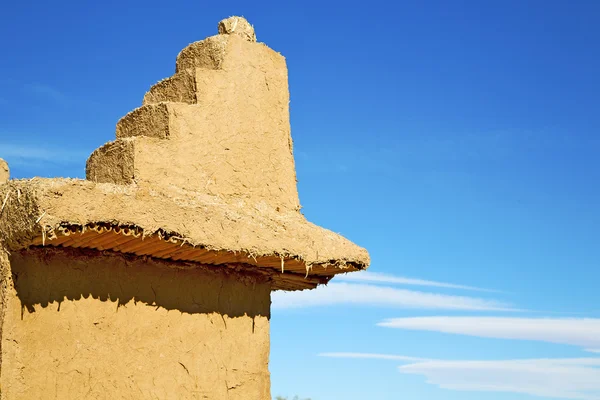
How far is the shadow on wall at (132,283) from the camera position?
6102mm

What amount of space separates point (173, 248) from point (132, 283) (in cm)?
53

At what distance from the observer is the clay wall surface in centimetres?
601

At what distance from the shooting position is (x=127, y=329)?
652 centimetres

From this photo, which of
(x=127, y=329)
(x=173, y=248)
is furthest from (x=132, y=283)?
(x=173, y=248)

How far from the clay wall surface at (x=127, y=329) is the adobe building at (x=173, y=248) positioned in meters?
0.01

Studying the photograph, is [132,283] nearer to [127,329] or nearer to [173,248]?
[127,329]

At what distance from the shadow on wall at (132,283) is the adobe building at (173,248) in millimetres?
10

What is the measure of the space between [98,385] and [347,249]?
270 centimetres

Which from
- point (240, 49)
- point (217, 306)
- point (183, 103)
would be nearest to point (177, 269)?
point (217, 306)

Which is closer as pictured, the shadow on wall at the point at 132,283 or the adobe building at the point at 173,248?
the adobe building at the point at 173,248

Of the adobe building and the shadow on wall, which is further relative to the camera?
the shadow on wall

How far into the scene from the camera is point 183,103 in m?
7.22

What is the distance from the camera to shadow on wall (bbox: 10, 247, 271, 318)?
610 cm

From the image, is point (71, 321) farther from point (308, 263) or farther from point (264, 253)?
point (308, 263)
